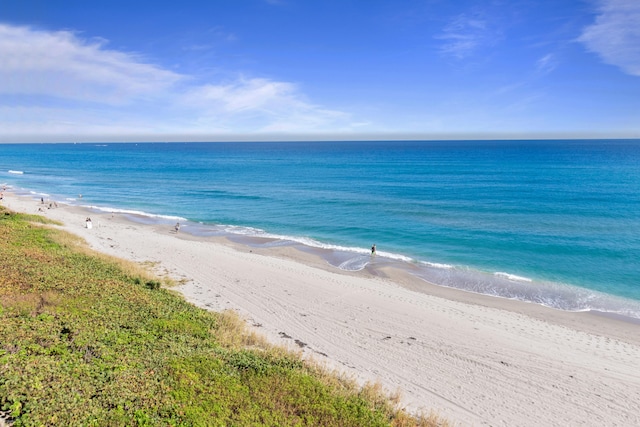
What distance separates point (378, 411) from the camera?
11.1 meters

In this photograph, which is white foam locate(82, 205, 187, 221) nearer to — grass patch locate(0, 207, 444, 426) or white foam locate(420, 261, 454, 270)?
white foam locate(420, 261, 454, 270)

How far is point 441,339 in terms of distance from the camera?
60.0 ft

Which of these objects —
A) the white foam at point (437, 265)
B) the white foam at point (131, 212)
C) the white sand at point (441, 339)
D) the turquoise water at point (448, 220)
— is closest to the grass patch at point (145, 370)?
the white sand at point (441, 339)

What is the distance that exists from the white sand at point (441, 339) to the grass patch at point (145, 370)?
8.21ft

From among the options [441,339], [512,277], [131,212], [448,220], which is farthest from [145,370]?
[131,212]

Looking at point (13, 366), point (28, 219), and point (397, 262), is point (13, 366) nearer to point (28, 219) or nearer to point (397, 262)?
point (397, 262)

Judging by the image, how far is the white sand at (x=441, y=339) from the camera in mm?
13656

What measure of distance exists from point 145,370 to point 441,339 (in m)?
13.1

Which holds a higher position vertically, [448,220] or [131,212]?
[448,220]

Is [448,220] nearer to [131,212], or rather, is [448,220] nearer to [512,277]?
[512,277]

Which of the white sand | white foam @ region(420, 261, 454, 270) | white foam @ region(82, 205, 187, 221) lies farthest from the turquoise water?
the white sand

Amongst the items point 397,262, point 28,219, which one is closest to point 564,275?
point 397,262

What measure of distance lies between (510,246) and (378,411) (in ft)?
91.7

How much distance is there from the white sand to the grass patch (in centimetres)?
250
